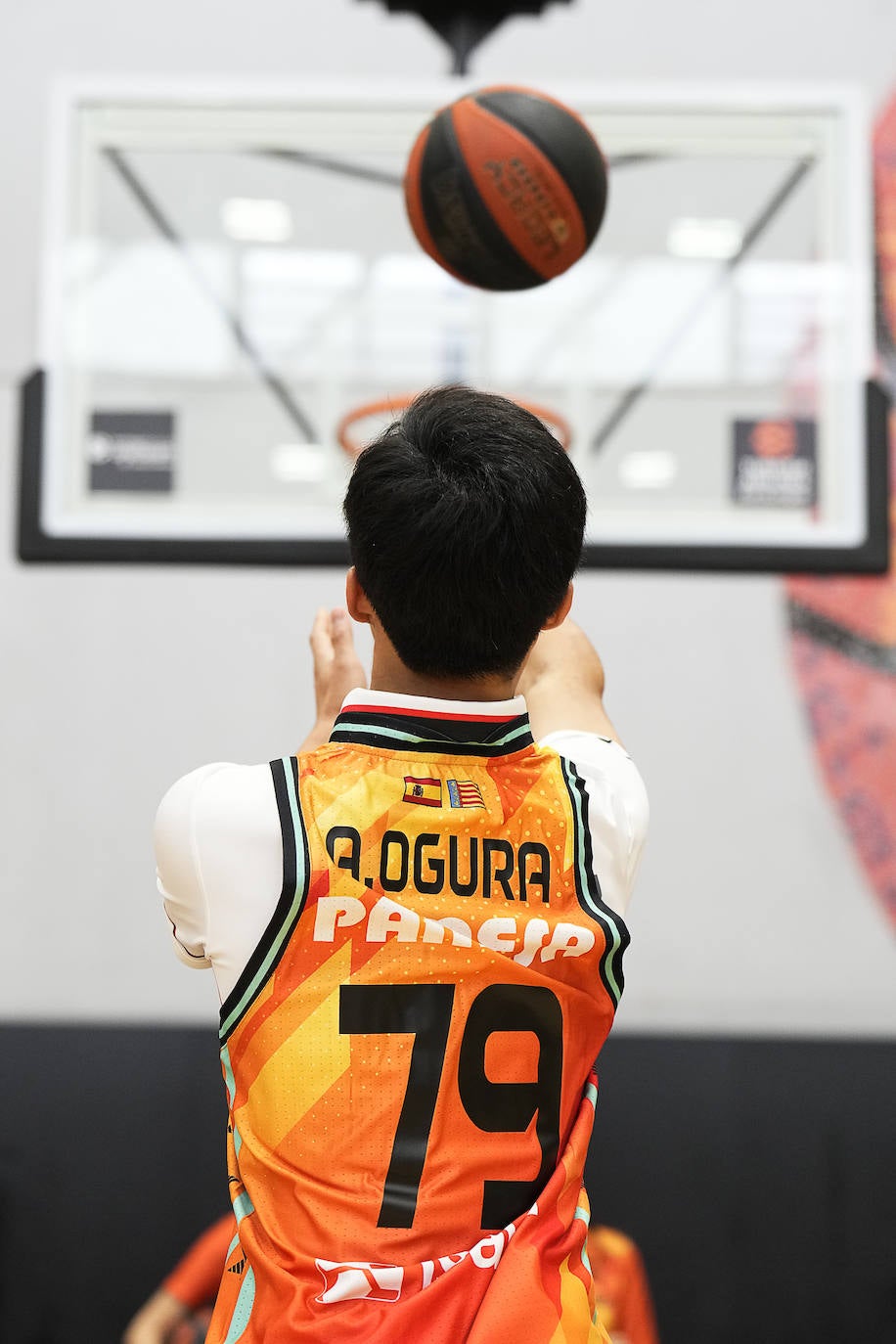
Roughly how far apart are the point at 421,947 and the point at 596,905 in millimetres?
141

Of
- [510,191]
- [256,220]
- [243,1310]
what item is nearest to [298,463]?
[256,220]

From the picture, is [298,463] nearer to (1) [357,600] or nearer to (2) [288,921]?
(1) [357,600]

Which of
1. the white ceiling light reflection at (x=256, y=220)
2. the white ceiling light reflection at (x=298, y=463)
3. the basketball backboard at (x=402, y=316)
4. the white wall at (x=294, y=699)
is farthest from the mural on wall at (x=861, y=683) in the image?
the white ceiling light reflection at (x=256, y=220)

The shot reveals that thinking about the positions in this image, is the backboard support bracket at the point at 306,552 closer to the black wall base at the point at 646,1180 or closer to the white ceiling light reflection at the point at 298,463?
the white ceiling light reflection at the point at 298,463

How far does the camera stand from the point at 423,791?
0.90m

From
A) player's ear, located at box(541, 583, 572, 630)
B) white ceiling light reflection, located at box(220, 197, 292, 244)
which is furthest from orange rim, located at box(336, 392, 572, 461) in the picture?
player's ear, located at box(541, 583, 572, 630)

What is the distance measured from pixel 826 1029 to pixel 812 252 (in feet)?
6.69

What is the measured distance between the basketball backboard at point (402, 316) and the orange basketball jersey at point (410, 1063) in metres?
1.72

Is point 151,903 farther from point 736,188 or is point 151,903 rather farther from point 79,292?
point 736,188

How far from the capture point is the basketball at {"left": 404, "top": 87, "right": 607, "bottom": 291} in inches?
70.2

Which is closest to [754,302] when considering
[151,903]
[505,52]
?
[505,52]

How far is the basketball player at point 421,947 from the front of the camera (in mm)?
833

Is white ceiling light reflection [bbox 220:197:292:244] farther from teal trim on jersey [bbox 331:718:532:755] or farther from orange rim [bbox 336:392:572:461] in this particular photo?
teal trim on jersey [bbox 331:718:532:755]

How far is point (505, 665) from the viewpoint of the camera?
0.93m
